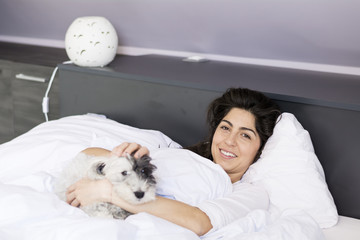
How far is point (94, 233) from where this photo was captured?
3.63 feet

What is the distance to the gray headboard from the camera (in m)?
1.61

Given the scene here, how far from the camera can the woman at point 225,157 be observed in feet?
4.19

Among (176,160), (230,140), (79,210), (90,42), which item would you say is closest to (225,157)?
(230,140)

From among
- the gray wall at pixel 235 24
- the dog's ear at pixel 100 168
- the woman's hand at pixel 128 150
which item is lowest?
the dog's ear at pixel 100 168

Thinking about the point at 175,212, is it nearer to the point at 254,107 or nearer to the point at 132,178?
the point at 132,178

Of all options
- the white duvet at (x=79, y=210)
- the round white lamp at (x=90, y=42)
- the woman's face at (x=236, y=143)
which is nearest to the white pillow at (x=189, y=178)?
the white duvet at (x=79, y=210)

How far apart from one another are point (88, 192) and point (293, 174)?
68 centimetres

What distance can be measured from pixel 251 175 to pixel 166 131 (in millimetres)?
529

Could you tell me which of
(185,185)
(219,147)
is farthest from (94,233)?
(219,147)

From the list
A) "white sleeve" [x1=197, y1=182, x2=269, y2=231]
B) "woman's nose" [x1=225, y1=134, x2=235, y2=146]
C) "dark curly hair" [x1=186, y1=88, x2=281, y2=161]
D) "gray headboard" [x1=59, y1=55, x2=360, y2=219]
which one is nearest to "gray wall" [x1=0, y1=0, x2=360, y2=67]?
"gray headboard" [x1=59, y1=55, x2=360, y2=219]

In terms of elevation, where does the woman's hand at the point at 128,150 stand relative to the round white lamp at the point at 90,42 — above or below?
below

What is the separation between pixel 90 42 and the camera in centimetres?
215

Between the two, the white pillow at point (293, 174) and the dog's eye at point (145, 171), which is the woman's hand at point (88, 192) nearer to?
the dog's eye at point (145, 171)

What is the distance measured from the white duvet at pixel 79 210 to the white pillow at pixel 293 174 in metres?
0.08
